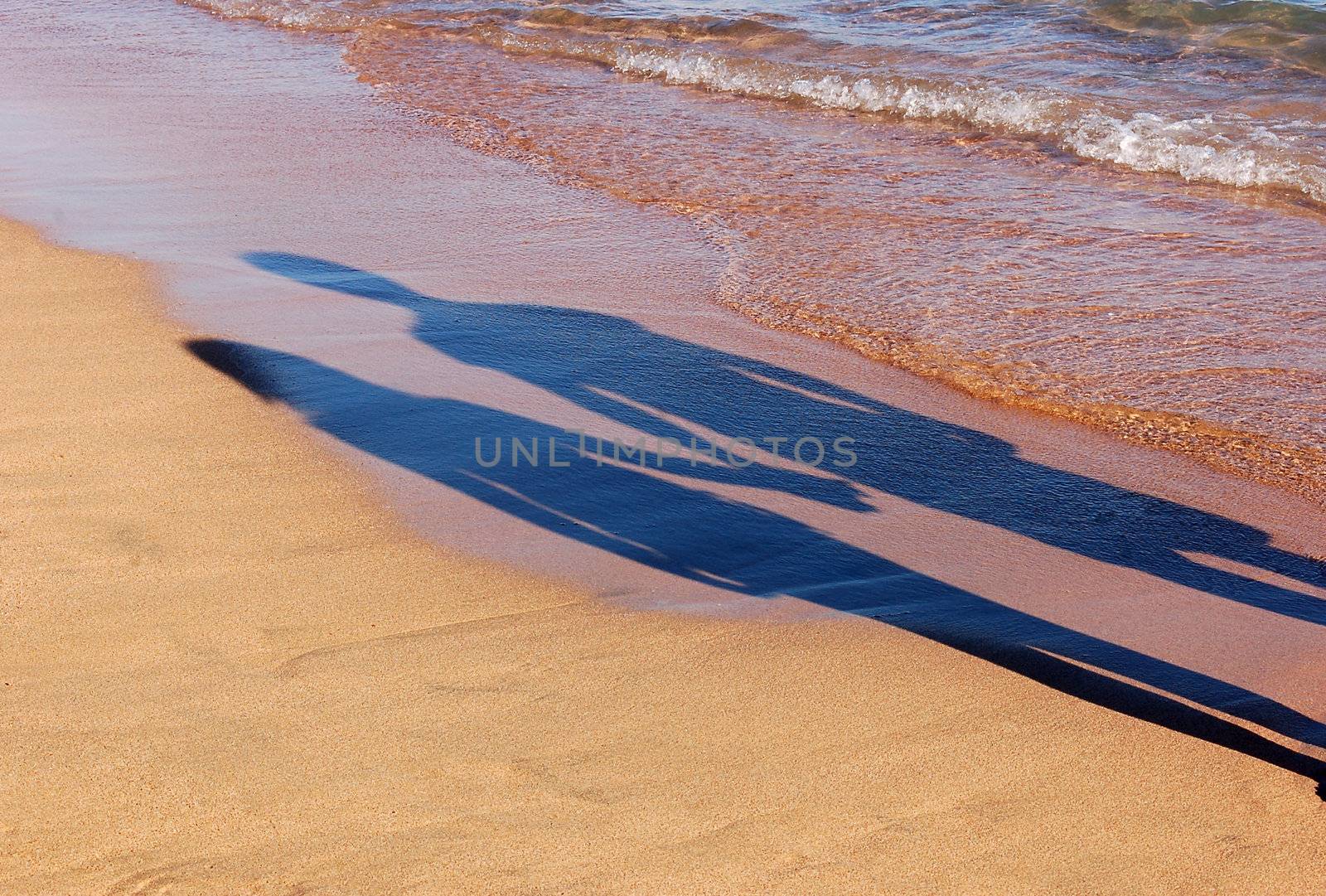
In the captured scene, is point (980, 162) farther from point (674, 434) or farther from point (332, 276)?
point (674, 434)

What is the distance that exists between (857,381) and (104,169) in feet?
15.9

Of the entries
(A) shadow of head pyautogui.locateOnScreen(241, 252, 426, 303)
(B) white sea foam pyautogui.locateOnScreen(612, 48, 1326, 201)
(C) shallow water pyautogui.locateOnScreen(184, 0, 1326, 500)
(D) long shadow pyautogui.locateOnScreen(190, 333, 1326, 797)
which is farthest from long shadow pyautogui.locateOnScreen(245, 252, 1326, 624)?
(B) white sea foam pyautogui.locateOnScreen(612, 48, 1326, 201)

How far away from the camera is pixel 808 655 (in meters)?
3.28

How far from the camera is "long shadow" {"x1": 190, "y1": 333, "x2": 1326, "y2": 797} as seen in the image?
10.3 ft

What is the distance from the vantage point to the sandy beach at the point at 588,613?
2.63 metres

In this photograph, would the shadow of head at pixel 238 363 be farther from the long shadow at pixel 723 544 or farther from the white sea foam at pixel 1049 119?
the white sea foam at pixel 1049 119

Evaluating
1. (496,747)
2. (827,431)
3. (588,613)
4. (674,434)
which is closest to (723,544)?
(588,613)

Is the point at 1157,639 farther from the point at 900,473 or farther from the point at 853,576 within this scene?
the point at 900,473

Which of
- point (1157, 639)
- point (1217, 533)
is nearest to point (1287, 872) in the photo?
point (1157, 639)

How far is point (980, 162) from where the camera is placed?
8273 millimetres

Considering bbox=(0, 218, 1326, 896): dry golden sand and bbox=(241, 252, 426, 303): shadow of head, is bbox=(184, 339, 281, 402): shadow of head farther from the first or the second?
bbox=(0, 218, 1326, 896): dry golden sand

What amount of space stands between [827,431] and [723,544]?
91 cm

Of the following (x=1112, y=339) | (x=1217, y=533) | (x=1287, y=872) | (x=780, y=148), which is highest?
(x=780, y=148)

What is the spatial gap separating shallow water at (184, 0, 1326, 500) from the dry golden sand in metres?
1.88
